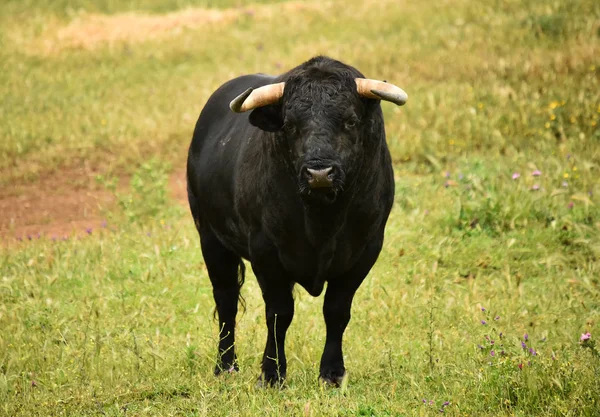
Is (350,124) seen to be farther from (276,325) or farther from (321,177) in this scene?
(276,325)

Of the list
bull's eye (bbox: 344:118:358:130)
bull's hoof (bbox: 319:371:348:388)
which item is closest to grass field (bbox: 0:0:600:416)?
bull's hoof (bbox: 319:371:348:388)

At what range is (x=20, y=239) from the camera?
32.7ft

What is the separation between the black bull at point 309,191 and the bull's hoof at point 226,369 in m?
0.03

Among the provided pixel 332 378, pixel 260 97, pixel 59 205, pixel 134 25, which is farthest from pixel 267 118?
A: pixel 134 25

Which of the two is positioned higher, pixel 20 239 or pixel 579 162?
pixel 579 162

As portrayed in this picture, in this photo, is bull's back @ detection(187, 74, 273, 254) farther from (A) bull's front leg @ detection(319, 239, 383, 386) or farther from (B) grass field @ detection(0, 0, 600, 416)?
(B) grass field @ detection(0, 0, 600, 416)

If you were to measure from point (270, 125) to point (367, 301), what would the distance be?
9.19 feet

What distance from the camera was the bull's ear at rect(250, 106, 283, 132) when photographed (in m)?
5.12

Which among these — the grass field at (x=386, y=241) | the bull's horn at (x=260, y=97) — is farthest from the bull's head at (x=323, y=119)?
the grass field at (x=386, y=241)

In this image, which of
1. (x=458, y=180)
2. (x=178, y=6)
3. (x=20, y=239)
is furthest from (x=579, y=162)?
(x=178, y=6)

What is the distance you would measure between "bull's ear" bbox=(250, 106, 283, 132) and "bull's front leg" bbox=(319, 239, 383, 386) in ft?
3.28

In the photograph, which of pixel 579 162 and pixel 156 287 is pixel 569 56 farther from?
pixel 156 287

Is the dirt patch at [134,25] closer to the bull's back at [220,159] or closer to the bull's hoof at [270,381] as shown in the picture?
the bull's back at [220,159]

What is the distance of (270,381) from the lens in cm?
565
